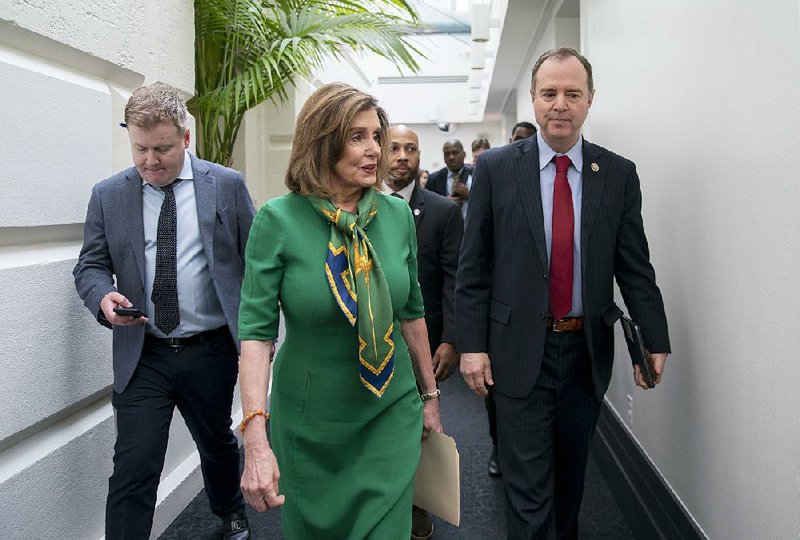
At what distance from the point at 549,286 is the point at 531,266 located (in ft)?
0.29

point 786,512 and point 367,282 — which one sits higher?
point 367,282

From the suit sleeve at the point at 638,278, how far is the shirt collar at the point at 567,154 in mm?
176

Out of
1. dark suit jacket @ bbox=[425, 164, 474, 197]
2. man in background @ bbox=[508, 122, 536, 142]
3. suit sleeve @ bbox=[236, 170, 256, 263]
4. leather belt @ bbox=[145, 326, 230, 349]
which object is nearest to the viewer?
leather belt @ bbox=[145, 326, 230, 349]

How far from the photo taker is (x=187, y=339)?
2.44 m

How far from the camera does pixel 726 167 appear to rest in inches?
78.7

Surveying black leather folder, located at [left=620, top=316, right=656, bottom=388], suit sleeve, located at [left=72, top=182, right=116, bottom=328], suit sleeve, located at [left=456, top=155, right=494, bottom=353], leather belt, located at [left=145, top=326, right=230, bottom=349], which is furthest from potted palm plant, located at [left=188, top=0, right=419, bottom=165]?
black leather folder, located at [left=620, top=316, right=656, bottom=388]

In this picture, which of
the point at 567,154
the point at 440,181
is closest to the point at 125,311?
the point at 567,154

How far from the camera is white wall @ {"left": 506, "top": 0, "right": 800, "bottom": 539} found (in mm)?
1655

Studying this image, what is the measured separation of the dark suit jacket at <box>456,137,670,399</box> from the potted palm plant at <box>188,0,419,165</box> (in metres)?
1.75

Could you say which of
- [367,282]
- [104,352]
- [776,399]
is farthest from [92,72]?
[776,399]

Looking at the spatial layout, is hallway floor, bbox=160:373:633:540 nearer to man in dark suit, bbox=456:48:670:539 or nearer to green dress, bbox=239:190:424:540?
man in dark suit, bbox=456:48:670:539

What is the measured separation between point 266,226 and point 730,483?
1586 millimetres

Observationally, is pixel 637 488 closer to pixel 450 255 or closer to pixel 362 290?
pixel 450 255

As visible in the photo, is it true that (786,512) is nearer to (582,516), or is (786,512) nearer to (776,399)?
(776,399)
